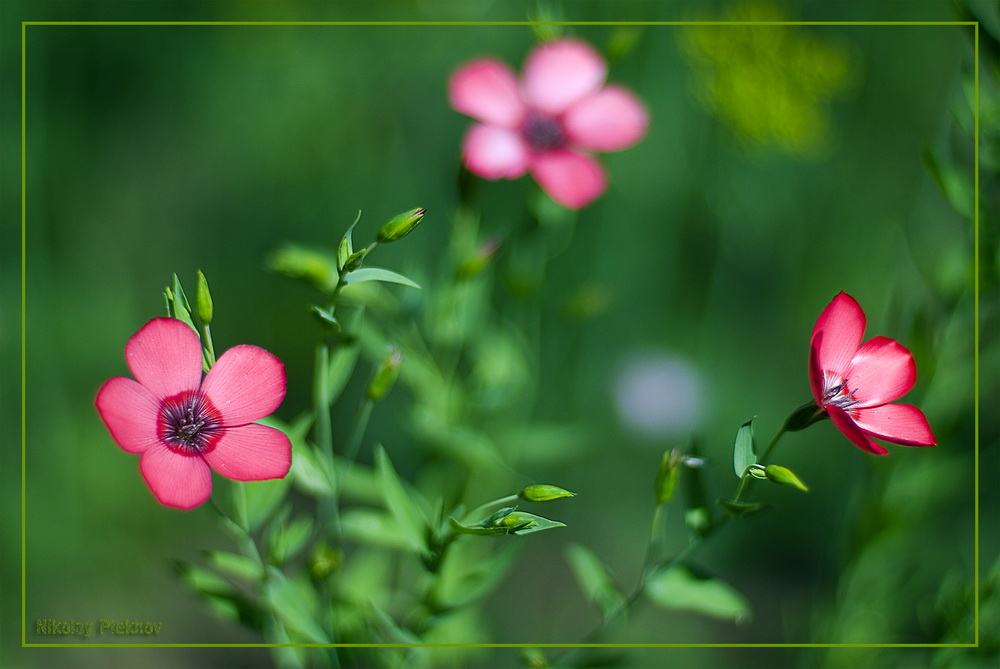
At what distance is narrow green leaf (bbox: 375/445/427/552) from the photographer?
0.65m

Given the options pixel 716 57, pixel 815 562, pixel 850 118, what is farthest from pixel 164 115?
pixel 815 562

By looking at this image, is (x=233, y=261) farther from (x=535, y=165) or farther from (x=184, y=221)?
(x=535, y=165)

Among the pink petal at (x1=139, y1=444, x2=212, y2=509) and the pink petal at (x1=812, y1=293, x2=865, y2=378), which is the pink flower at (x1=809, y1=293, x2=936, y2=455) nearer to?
the pink petal at (x1=812, y1=293, x2=865, y2=378)

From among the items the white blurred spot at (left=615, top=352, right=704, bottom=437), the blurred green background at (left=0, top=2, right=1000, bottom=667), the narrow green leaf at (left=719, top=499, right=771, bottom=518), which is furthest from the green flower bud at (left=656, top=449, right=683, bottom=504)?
the white blurred spot at (left=615, top=352, right=704, bottom=437)

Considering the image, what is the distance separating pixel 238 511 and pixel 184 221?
949mm

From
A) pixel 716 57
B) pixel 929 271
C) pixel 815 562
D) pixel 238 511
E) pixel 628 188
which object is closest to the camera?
pixel 238 511

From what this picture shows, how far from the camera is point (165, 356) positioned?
1.80 ft

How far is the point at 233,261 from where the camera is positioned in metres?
1.42

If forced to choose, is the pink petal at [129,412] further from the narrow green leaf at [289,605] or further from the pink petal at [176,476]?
the narrow green leaf at [289,605]

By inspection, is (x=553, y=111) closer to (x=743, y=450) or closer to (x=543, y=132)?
(x=543, y=132)

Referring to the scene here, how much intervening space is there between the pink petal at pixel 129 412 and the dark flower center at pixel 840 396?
1.63 ft

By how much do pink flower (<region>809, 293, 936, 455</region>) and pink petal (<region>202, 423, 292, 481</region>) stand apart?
371 mm

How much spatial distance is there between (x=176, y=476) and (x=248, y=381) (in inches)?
3.1

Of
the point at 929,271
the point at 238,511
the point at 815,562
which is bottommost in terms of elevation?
the point at 815,562
